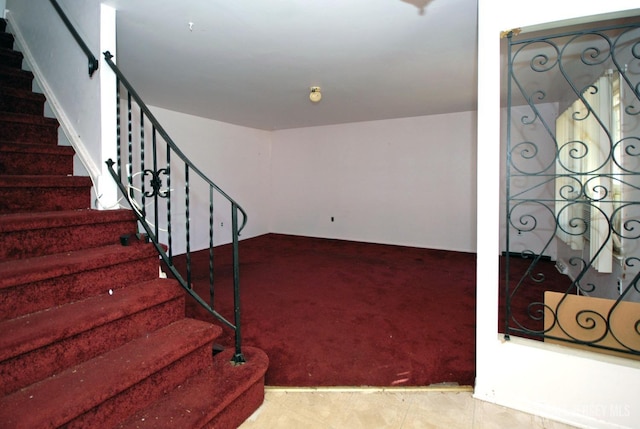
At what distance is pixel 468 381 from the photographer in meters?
2.05

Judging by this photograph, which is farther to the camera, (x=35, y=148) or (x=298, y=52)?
(x=298, y=52)

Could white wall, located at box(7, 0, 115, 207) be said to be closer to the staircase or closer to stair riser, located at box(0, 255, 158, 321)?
the staircase

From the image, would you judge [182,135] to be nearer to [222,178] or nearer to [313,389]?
[222,178]

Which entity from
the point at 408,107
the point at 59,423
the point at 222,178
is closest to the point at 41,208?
the point at 59,423

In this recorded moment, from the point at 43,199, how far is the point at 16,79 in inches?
53.4

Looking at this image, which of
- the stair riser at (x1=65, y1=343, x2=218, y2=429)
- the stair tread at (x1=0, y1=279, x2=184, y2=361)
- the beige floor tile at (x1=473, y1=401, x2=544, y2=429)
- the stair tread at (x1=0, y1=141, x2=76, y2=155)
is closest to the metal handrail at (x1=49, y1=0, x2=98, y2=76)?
the stair tread at (x1=0, y1=141, x2=76, y2=155)

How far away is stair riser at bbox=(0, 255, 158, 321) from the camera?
1457 mm

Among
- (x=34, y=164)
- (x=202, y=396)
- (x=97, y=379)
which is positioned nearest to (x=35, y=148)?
(x=34, y=164)

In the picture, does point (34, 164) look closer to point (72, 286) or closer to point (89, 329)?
point (72, 286)

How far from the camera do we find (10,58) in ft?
9.07

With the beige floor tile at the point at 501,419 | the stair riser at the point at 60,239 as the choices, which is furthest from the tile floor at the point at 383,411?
the stair riser at the point at 60,239

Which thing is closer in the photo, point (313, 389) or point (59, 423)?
point (59, 423)

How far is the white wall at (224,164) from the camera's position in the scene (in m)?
5.31

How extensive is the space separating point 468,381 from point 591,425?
23.1 inches
